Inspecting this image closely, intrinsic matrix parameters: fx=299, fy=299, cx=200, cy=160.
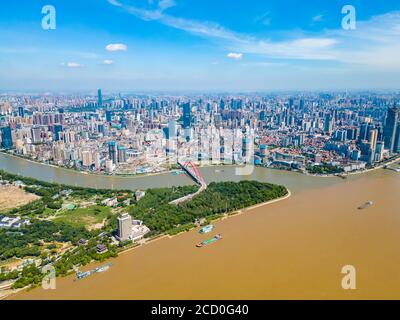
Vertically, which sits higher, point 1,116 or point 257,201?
point 1,116

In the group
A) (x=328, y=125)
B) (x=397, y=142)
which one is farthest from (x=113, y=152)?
(x=328, y=125)

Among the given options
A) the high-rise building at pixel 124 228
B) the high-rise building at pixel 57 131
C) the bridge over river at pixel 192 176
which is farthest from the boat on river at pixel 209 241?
the high-rise building at pixel 57 131

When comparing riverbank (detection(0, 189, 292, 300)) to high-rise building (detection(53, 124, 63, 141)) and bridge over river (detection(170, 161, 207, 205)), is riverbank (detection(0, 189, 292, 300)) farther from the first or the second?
high-rise building (detection(53, 124, 63, 141))

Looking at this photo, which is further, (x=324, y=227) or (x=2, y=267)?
(x=324, y=227)

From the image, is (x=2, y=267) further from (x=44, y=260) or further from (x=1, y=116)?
(x=1, y=116)

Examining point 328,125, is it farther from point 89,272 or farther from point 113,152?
point 89,272

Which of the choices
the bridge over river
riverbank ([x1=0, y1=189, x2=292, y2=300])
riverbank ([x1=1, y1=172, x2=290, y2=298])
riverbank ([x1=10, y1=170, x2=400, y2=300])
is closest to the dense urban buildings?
the bridge over river

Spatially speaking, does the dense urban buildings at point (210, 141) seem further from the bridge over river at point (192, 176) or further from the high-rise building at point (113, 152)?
the bridge over river at point (192, 176)

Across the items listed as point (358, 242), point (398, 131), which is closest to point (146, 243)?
point (358, 242)
